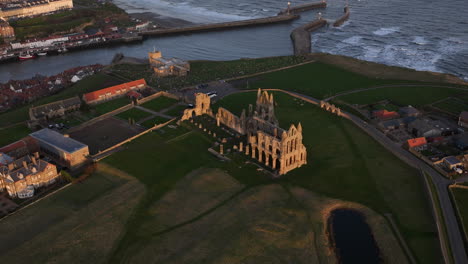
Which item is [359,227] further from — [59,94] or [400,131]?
[59,94]

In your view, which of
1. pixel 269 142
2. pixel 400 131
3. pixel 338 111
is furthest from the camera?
pixel 338 111

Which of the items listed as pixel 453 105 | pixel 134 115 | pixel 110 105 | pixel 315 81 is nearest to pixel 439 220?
pixel 453 105

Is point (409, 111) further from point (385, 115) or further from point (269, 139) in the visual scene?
point (269, 139)

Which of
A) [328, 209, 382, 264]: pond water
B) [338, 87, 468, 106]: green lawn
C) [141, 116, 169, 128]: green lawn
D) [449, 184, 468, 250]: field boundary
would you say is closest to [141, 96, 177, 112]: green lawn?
[141, 116, 169, 128]: green lawn

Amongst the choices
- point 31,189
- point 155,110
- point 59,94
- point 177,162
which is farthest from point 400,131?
point 59,94

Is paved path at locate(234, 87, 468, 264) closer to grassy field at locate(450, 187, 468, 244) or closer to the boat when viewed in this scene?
grassy field at locate(450, 187, 468, 244)

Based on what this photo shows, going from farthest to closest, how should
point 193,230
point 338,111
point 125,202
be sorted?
point 338,111, point 125,202, point 193,230
